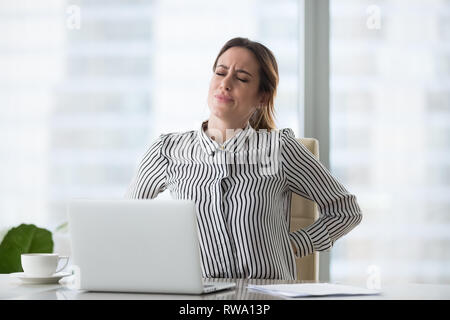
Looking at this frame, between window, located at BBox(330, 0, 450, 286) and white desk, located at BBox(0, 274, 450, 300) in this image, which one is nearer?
white desk, located at BBox(0, 274, 450, 300)

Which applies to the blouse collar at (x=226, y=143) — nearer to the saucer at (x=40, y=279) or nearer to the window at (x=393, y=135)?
the saucer at (x=40, y=279)

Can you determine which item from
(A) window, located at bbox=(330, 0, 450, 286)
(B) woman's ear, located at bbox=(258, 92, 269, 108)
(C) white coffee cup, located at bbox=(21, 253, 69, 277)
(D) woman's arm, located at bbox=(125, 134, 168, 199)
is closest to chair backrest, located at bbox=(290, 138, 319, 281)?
(B) woman's ear, located at bbox=(258, 92, 269, 108)

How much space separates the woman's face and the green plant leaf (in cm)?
81

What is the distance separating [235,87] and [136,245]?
987mm

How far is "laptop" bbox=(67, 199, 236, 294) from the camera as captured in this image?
1117mm

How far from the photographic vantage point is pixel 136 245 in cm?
114

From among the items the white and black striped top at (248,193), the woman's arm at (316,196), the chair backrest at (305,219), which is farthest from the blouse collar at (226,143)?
the chair backrest at (305,219)

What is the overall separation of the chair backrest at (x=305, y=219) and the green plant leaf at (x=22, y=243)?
0.92 meters

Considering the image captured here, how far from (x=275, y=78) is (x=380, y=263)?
1105 mm

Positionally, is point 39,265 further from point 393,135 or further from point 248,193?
point 393,135

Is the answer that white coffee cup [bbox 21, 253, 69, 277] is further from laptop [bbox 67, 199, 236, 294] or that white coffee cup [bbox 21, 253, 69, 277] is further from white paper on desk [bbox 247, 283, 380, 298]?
white paper on desk [bbox 247, 283, 380, 298]

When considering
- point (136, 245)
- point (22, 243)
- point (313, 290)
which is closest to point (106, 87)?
point (22, 243)
